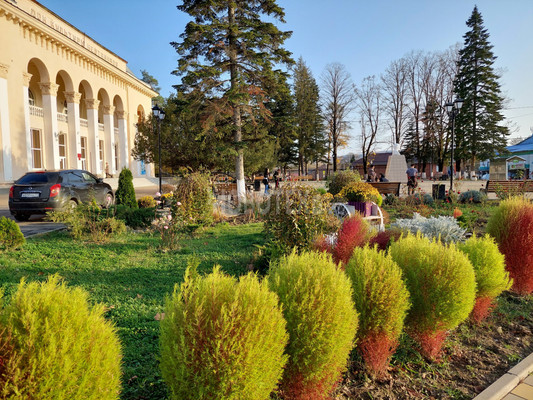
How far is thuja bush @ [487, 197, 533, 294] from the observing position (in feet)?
13.0

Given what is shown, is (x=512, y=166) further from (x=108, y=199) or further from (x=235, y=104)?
(x=108, y=199)

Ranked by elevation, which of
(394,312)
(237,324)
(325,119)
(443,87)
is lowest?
(394,312)

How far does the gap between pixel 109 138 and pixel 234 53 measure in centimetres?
1750

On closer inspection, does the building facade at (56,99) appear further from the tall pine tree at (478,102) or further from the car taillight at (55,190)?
the tall pine tree at (478,102)

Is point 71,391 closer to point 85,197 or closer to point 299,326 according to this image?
point 299,326

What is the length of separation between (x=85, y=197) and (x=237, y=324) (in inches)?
411

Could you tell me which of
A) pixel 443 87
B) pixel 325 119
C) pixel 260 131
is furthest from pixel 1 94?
pixel 443 87

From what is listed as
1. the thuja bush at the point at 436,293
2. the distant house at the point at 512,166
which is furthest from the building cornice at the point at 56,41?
the distant house at the point at 512,166

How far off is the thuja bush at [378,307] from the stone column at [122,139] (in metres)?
32.7

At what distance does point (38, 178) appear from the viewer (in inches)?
375

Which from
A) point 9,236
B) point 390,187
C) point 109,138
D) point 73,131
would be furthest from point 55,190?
point 109,138

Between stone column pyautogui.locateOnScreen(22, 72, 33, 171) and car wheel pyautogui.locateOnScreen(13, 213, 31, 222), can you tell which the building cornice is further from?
car wheel pyautogui.locateOnScreen(13, 213, 31, 222)

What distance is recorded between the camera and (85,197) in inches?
409

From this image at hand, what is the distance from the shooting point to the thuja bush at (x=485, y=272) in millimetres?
3139
